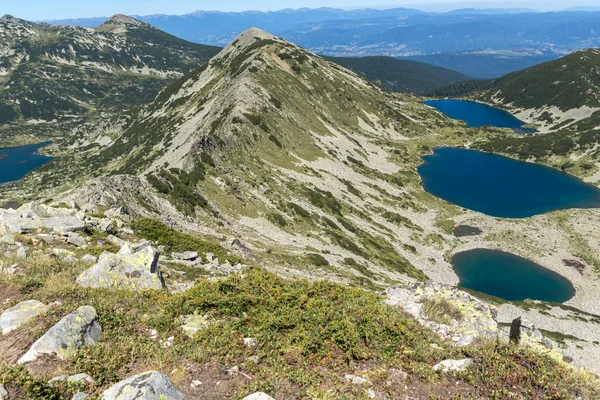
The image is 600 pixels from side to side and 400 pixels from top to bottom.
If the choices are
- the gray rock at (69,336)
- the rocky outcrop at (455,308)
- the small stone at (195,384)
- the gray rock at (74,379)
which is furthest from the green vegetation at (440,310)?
the gray rock at (69,336)

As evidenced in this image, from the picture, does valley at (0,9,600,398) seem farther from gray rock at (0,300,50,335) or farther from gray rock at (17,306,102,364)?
gray rock at (0,300,50,335)

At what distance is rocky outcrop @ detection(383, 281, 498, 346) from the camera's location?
49.4ft

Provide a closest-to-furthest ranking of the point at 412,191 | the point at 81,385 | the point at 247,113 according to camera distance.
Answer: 1. the point at 81,385
2. the point at 247,113
3. the point at 412,191

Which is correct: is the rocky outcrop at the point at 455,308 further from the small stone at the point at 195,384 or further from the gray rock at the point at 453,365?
the small stone at the point at 195,384

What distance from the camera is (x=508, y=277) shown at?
82.3 metres

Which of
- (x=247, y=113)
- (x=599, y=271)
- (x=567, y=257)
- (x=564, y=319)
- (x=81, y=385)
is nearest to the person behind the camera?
(x=81, y=385)

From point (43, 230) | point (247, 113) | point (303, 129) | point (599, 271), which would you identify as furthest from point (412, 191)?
point (43, 230)

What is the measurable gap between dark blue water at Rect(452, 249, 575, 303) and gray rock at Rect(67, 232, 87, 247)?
78271mm

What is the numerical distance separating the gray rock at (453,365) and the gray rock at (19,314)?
14.2 m

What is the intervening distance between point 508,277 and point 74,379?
3757 inches

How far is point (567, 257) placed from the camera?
89438 millimetres

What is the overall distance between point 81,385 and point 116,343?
216cm

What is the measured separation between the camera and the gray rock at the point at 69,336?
989 cm

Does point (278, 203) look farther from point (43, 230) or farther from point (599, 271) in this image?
point (599, 271)
